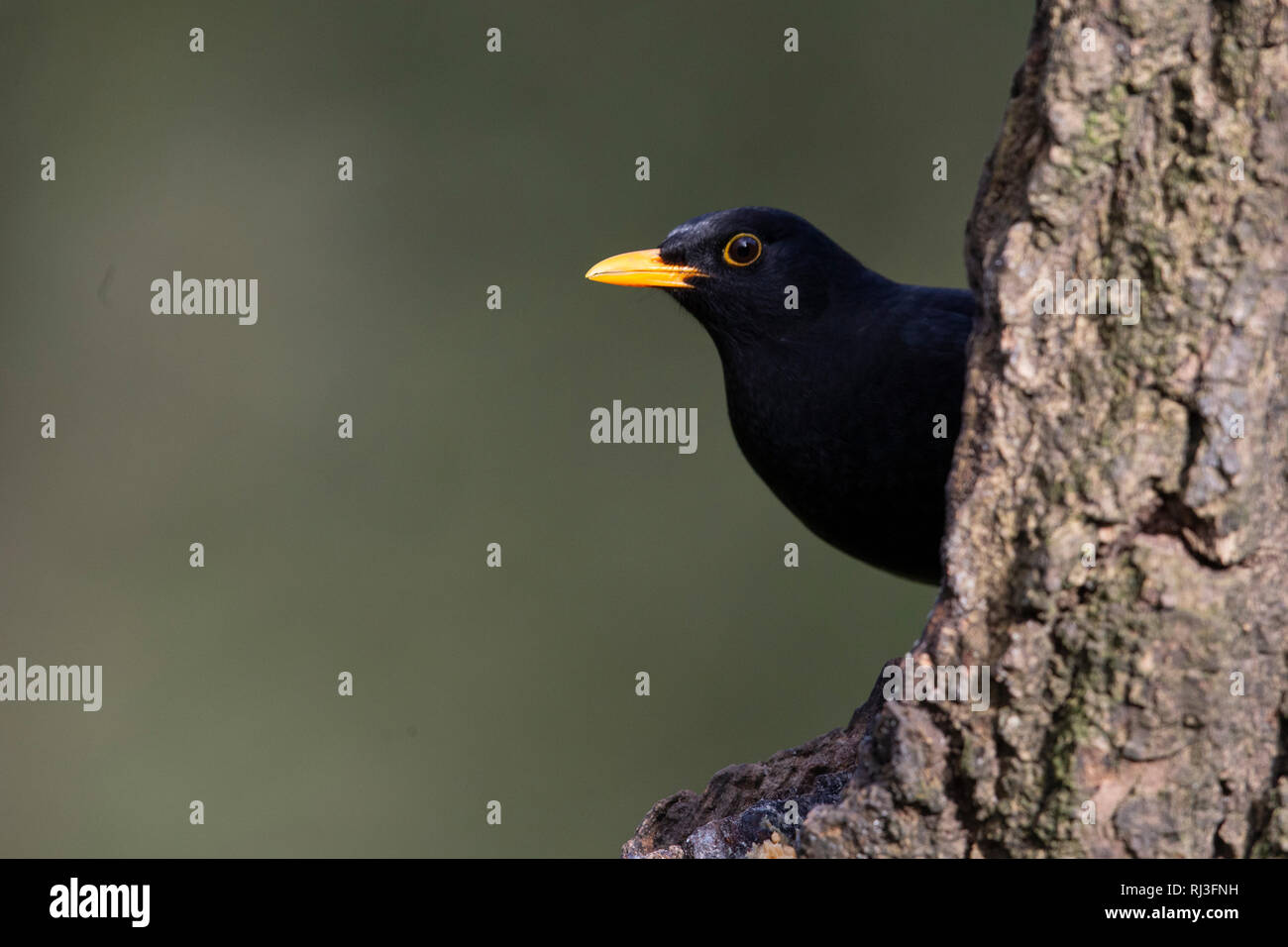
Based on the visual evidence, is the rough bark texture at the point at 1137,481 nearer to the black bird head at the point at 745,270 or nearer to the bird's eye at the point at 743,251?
the black bird head at the point at 745,270

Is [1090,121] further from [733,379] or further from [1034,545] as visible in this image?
[733,379]

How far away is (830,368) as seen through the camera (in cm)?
333

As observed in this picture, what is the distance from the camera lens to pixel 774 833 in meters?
2.70

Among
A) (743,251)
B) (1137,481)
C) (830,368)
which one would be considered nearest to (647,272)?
(743,251)

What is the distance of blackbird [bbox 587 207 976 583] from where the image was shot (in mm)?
3143

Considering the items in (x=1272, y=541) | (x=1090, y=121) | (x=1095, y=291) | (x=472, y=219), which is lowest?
(x=1272, y=541)

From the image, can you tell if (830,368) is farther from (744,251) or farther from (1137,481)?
(1137,481)

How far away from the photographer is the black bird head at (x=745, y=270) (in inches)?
142

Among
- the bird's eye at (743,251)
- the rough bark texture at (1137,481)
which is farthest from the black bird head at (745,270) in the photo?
the rough bark texture at (1137,481)

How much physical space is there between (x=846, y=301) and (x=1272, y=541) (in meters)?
1.71

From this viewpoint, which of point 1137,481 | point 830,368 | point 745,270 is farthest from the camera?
point 745,270

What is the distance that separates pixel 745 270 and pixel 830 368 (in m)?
0.52
